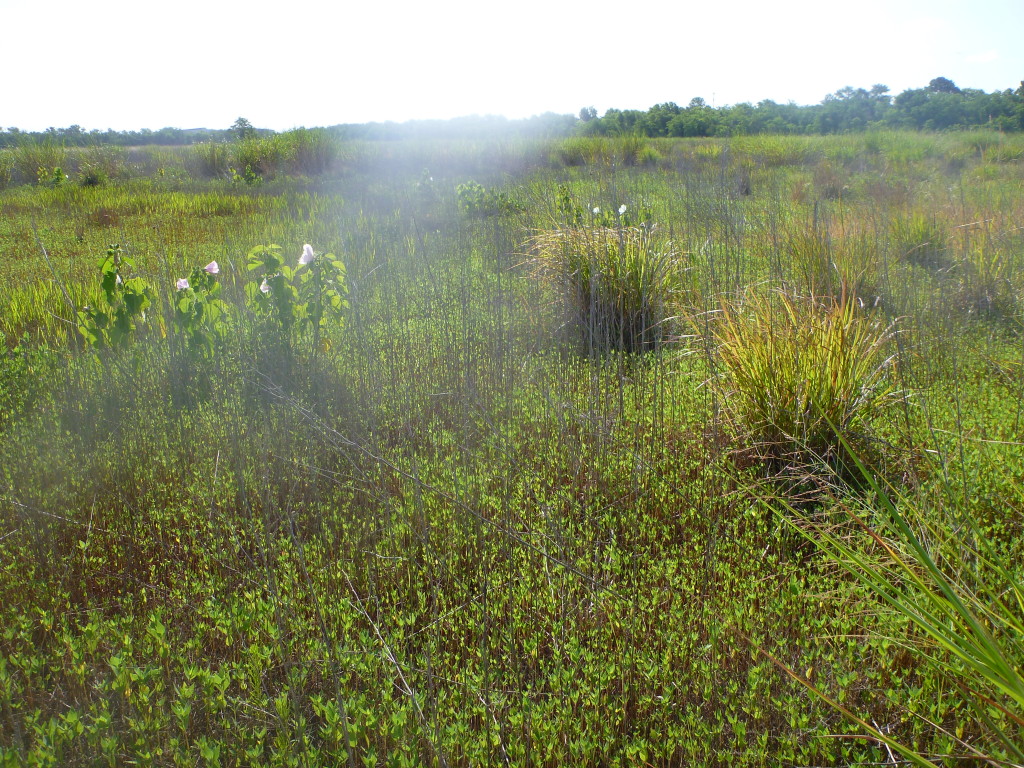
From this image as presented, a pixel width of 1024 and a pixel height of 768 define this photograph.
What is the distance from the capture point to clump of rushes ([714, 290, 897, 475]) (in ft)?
8.88

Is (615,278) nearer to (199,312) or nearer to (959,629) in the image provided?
(199,312)

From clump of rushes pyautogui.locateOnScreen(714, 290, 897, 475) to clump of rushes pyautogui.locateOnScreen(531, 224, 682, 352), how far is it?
4.29 feet

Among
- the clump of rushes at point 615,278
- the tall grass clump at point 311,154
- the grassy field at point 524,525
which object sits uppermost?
the tall grass clump at point 311,154

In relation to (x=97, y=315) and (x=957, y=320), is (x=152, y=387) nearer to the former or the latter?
(x=97, y=315)

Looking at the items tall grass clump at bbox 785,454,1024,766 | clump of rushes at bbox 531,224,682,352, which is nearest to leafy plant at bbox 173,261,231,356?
clump of rushes at bbox 531,224,682,352

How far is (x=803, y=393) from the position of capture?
2.70 metres

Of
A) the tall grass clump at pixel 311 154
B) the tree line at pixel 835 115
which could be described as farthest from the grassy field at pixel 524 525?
the tree line at pixel 835 115

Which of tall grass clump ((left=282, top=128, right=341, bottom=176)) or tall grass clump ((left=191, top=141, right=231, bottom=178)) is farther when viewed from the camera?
tall grass clump ((left=191, top=141, right=231, bottom=178))

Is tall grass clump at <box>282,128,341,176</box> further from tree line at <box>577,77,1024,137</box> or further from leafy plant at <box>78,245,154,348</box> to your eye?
leafy plant at <box>78,245,154,348</box>

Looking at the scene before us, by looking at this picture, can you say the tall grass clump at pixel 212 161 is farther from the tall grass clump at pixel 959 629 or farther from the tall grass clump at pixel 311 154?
the tall grass clump at pixel 959 629

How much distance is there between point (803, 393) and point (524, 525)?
1258 mm

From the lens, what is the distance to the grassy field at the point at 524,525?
1.59 m

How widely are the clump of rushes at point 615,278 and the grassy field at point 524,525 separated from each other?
0.04 metres

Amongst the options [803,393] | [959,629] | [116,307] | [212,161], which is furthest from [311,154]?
[959,629]
